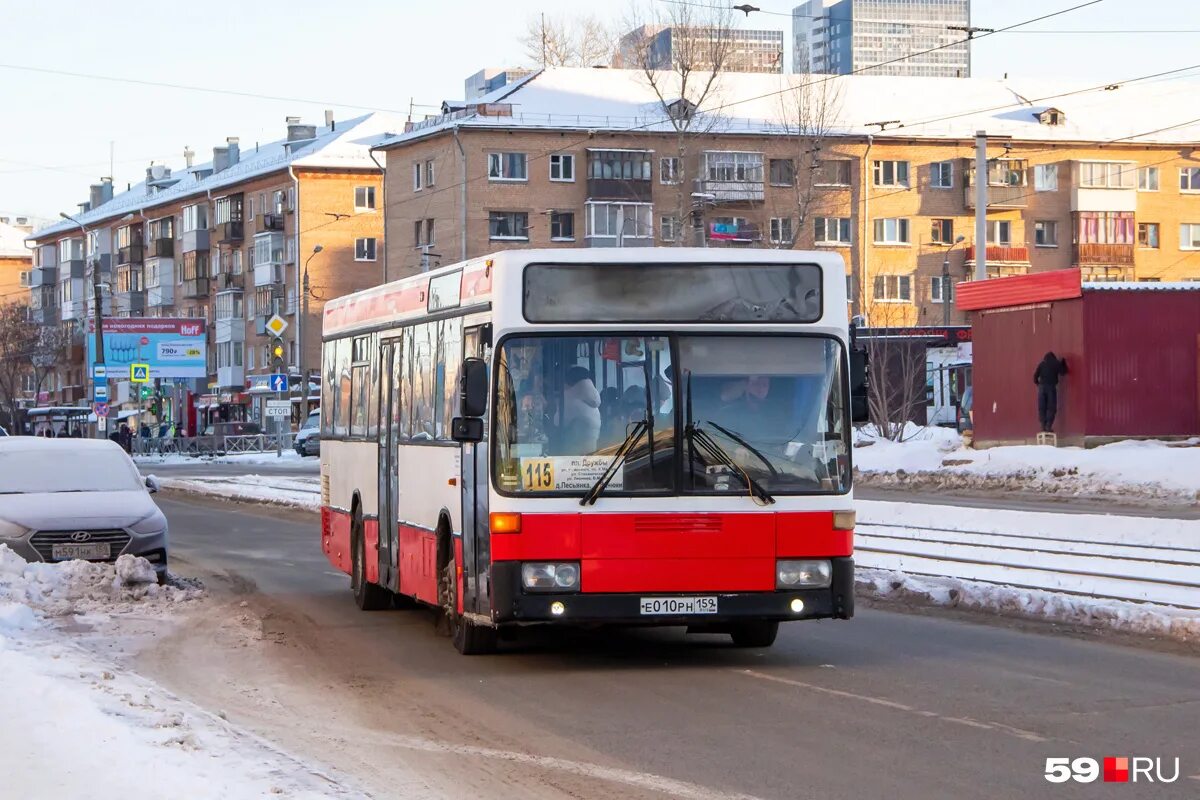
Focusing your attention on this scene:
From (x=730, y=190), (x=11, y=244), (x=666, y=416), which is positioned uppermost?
(x=11, y=244)

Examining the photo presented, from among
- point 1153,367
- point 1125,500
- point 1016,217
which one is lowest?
point 1125,500

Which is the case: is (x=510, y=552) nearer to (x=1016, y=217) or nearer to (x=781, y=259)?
(x=781, y=259)

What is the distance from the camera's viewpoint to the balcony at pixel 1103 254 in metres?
83.0

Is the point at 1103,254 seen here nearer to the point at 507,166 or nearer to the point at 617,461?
the point at 507,166

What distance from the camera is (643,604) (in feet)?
35.6

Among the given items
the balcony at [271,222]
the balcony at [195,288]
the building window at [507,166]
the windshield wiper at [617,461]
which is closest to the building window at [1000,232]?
the building window at [507,166]

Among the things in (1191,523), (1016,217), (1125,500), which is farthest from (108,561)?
(1016,217)

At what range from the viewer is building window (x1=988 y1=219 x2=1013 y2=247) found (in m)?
83.0

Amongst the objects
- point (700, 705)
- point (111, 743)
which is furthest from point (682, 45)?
point (111, 743)

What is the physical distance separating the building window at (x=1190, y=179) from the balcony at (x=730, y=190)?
20.9 m

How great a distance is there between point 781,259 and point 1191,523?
12.3m

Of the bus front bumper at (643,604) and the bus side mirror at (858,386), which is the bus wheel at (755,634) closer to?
the bus front bumper at (643,604)

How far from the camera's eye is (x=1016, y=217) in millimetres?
83250

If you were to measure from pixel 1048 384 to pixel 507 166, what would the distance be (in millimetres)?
43943
